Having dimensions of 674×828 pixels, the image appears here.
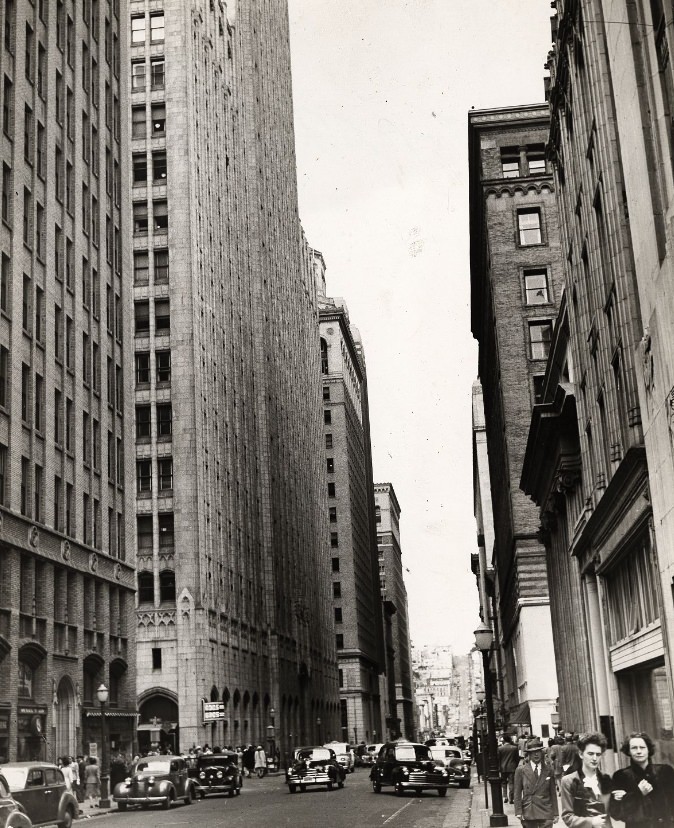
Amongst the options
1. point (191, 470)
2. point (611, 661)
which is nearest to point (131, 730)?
point (191, 470)

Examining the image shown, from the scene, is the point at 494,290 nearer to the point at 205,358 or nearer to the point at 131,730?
the point at 205,358

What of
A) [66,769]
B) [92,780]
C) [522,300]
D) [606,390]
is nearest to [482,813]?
[606,390]

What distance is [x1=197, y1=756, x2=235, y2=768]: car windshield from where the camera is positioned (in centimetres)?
4403

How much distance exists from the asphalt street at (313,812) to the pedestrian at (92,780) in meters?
4.39

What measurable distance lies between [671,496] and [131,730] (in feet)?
137

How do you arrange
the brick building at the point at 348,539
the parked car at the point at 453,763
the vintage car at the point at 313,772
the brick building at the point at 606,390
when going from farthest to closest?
the brick building at the point at 348,539, the parked car at the point at 453,763, the vintage car at the point at 313,772, the brick building at the point at 606,390

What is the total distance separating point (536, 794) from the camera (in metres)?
15.5

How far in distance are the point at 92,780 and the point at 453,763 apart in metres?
15.6

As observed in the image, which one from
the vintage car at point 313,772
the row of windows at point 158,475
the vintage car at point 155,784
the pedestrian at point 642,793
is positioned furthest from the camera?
the row of windows at point 158,475

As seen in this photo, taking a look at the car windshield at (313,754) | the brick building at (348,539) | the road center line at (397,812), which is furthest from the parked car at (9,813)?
the brick building at (348,539)

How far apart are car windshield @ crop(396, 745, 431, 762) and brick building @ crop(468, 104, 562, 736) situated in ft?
47.0

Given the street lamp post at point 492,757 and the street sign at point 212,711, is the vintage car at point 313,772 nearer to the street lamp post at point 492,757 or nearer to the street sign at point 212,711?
the street lamp post at point 492,757

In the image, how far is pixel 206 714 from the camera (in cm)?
6750

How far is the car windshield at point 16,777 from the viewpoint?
2433cm
